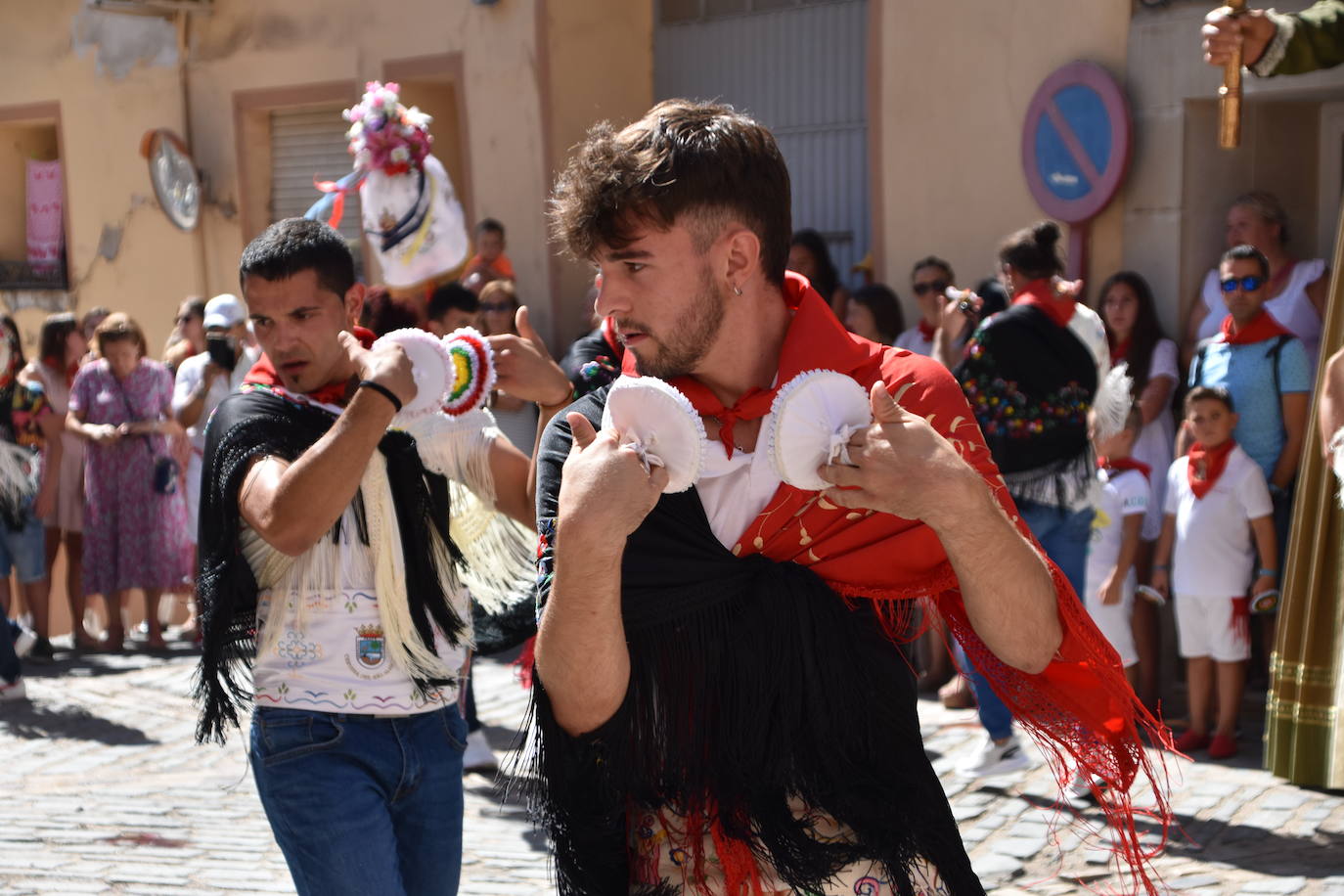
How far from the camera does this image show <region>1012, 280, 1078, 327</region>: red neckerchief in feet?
20.2

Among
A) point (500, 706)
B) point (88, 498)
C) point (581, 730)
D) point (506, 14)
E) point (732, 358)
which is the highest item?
point (506, 14)

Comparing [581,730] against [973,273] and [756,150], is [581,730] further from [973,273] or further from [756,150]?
[973,273]

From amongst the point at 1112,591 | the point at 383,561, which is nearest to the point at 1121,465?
the point at 1112,591

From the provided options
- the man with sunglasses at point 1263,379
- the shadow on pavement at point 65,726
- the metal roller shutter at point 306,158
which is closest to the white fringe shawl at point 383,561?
the man with sunglasses at point 1263,379

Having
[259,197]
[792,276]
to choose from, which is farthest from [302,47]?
[792,276]

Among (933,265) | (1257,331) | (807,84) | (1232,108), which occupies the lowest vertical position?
(1257,331)

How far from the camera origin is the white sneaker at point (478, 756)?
6637mm

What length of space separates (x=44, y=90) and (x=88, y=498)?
775 centimetres

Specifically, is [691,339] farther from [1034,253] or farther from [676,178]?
[1034,253]

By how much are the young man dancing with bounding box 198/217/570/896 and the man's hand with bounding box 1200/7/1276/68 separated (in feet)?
8.54

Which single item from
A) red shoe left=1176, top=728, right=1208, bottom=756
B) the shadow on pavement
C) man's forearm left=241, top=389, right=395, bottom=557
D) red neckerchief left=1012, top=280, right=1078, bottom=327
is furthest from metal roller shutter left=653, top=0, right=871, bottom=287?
man's forearm left=241, top=389, right=395, bottom=557

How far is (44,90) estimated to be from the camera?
15.6 metres

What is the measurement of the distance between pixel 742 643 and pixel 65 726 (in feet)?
21.6

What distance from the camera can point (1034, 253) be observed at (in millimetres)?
6195
